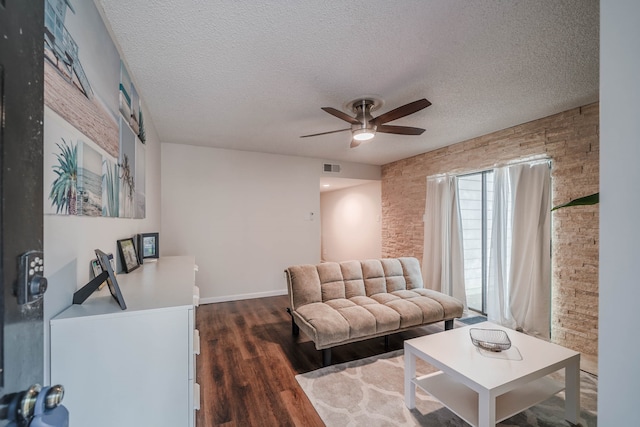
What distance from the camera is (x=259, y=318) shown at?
11.8 feet

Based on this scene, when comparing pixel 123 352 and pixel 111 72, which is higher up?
pixel 111 72

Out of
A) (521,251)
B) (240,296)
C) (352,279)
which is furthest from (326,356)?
(521,251)

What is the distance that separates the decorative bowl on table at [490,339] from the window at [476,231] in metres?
2.01

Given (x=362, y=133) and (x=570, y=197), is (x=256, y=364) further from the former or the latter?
(x=570, y=197)

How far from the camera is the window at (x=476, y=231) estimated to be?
153 inches

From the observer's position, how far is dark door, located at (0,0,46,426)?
21.3 inches

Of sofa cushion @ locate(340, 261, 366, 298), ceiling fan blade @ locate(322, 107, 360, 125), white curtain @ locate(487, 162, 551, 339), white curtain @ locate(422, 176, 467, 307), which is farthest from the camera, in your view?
white curtain @ locate(422, 176, 467, 307)

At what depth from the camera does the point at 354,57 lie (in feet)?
6.32

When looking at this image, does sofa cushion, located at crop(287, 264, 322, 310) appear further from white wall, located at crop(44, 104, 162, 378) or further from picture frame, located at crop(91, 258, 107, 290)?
picture frame, located at crop(91, 258, 107, 290)

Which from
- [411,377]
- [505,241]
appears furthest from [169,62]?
[505,241]

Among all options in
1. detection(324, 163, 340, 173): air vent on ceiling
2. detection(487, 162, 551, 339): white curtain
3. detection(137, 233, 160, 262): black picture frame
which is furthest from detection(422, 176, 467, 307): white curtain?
detection(137, 233, 160, 262): black picture frame

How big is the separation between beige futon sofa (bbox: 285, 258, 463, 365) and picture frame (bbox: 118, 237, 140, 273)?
1.42 metres

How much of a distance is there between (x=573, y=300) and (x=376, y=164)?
3.74m

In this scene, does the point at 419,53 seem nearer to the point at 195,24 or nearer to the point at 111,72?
the point at 195,24
